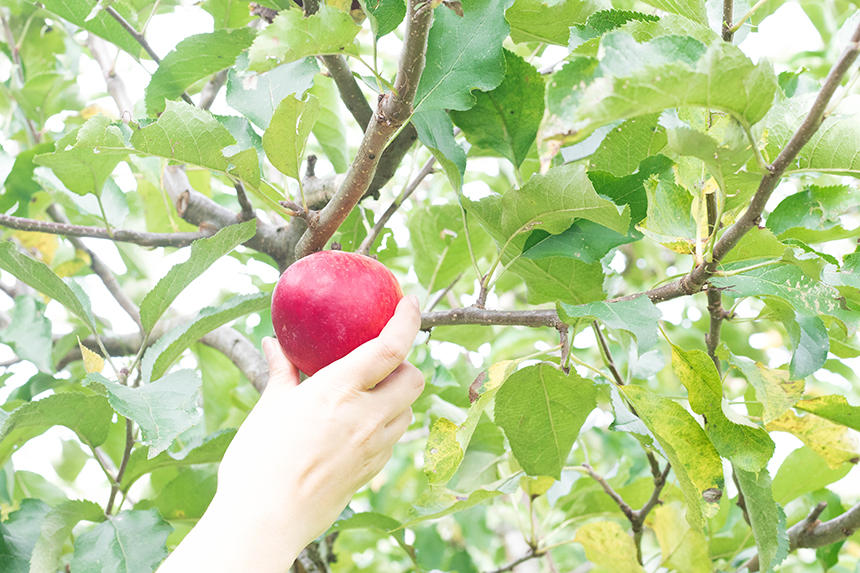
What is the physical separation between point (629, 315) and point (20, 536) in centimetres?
97

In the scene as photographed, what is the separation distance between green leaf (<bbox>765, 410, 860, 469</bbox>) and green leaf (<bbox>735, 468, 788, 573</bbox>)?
0.66 ft

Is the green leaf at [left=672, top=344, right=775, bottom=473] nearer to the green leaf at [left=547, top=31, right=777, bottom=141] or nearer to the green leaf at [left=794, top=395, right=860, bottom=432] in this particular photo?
the green leaf at [left=794, top=395, right=860, bottom=432]

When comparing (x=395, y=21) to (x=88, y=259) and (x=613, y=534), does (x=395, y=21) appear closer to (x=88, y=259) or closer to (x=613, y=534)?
(x=613, y=534)

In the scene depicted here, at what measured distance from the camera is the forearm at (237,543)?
0.63 m

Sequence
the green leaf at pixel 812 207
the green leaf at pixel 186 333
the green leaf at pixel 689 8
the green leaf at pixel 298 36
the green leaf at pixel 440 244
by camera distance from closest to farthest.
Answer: the green leaf at pixel 298 36 → the green leaf at pixel 689 8 → the green leaf at pixel 812 207 → the green leaf at pixel 186 333 → the green leaf at pixel 440 244

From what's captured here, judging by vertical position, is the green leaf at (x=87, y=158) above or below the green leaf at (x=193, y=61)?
below

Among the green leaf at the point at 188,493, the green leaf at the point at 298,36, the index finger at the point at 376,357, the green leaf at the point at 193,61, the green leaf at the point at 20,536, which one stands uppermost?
the green leaf at the point at 298,36

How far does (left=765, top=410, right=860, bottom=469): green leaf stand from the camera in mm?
921

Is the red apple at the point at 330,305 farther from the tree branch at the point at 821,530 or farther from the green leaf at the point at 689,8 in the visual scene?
the tree branch at the point at 821,530

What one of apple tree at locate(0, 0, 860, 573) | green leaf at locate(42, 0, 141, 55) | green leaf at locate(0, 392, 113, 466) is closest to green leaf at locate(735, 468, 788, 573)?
apple tree at locate(0, 0, 860, 573)

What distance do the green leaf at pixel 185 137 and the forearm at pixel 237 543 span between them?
39 centimetres

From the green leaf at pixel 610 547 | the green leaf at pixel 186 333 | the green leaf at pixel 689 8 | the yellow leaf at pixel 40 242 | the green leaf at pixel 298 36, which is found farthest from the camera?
the yellow leaf at pixel 40 242

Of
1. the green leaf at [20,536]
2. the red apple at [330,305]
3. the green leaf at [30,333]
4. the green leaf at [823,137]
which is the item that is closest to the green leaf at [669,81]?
the green leaf at [823,137]

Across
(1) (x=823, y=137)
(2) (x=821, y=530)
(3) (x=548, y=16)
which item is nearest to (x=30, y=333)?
(3) (x=548, y=16)
